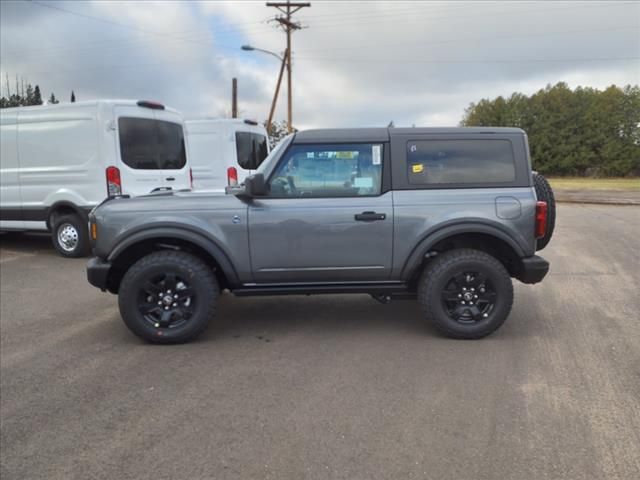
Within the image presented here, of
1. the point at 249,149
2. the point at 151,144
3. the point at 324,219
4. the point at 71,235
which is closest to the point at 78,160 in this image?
the point at 151,144

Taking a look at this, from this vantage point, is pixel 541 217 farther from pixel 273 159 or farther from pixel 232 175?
pixel 232 175

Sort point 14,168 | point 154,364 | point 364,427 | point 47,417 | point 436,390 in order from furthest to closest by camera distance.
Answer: point 14,168 → point 154,364 → point 436,390 → point 47,417 → point 364,427

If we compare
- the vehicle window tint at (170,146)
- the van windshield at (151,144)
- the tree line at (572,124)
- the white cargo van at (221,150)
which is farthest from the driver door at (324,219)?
the tree line at (572,124)

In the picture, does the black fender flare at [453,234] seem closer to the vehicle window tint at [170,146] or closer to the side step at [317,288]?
the side step at [317,288]

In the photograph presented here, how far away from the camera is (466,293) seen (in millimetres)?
4613

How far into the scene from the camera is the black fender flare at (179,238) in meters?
4.52

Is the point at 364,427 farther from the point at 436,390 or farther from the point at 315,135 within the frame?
the point at 315,135

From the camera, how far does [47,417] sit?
334 centimetres

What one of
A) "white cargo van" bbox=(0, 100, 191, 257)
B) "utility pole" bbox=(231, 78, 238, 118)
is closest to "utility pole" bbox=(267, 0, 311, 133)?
"utility pole" bbox=(231, 78, 238, 118)

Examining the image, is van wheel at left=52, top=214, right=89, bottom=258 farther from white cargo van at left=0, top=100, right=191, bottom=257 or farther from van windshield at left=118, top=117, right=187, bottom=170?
van windshield at left=118, top=117, right=187, bottom=170

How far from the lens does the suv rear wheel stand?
A: 4.54 m

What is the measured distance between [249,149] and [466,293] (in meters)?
8.14

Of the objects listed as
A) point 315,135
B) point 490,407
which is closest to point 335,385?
point 490,407

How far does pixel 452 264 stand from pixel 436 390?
1.28 meters
